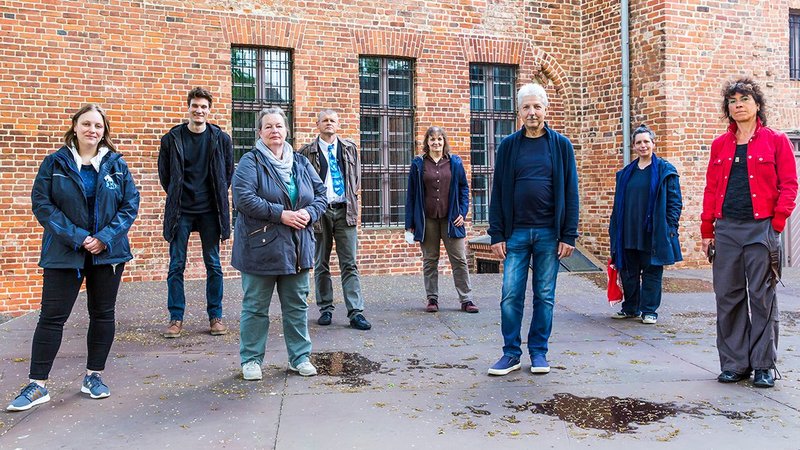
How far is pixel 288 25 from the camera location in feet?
34.8

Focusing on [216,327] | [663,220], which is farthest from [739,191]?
[216,327]

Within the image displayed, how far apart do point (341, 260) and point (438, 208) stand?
1.27 meters

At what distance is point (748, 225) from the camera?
4793 millimetres

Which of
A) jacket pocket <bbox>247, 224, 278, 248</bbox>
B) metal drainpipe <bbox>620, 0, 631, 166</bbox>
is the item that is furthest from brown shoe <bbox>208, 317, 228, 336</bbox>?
metal drainpipe <bbox>620, 0, 631, 166</bbox>

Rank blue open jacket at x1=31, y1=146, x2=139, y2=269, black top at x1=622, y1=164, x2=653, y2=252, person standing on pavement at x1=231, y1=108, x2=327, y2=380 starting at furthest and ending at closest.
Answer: black top at x1=622, y1=164, x2=653, y2=252, person standing on pavement at x1=231, y1=108, x2=327, y2=380, blue open jacket at x1=31, y1=146, x2=139, y2=269

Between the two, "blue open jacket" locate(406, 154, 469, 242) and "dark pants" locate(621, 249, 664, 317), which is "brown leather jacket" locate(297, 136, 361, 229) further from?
"dark pants" locate(621, 249, 664, 317)

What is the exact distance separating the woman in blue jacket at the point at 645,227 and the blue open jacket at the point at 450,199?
1.54 meters

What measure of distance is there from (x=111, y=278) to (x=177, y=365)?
106 centimetres

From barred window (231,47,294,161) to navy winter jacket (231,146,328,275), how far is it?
5620 mm

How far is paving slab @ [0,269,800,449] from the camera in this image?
147 inches

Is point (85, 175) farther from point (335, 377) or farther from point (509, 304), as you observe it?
point (509, 304)

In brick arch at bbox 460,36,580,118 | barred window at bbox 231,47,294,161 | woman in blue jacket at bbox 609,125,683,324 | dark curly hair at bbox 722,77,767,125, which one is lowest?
woman in blue jacket at bbox 609,125,683,324

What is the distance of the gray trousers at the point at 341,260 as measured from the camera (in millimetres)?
6762

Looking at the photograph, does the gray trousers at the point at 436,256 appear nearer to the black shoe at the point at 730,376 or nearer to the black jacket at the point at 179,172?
the black jacket at the point at 179,172
